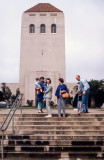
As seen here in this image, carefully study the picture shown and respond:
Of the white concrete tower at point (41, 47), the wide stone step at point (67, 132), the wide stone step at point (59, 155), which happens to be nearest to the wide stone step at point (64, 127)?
the wide stone step at point (67, 132)

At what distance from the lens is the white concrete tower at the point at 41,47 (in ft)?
111

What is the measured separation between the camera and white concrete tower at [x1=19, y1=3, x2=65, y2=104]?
111ft

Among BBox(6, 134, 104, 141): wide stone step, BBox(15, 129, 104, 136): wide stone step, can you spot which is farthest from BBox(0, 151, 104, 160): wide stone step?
BBox(15, 129, 104, 136): wide stone step

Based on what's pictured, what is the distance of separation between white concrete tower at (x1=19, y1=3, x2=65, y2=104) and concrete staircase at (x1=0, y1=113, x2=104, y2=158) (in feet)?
84.4

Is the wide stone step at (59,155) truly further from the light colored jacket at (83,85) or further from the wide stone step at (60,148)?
the light colored jacket at (83,85)

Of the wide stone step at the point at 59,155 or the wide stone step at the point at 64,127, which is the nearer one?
the wide stone step at the point at 59,155

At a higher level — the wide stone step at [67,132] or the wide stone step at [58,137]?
the wide stone step at [67,132]

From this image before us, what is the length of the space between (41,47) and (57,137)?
30.0 metres

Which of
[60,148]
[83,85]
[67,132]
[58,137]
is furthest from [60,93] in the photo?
[60,148]

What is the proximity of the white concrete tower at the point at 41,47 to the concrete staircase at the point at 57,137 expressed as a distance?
25724mm

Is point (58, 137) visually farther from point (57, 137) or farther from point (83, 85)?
point (83, 85)

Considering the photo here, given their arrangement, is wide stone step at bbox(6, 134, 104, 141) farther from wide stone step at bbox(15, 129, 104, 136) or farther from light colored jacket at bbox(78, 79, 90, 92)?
light colored jacket at bbox(78, 79, 90, 92)

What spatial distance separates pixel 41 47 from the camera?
1406 inches

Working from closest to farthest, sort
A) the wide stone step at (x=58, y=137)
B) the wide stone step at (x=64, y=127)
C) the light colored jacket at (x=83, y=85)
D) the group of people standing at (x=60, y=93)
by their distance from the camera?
the wide stone step at (x=58, y=137)
the wide stone step at (x=64, y=127)
the group of people standing at (x=60, y=93)
the light colored jacket at (x=83, y=85)
